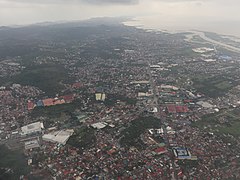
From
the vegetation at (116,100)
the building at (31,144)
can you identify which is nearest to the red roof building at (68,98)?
the vegetation at (116,100)

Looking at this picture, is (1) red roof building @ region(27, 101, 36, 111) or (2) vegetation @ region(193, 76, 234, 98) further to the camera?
(2) vegetation @ region(193, 76, 234, 98)

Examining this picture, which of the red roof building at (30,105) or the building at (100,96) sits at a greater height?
the building at (100,96)

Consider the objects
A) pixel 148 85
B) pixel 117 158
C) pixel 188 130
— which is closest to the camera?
pixel 117 158

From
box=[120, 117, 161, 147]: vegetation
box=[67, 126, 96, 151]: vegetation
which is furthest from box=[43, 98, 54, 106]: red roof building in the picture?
box=[120, 117, 161, 147]: vegetation

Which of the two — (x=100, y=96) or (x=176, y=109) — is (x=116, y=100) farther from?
(x=176, y=109)

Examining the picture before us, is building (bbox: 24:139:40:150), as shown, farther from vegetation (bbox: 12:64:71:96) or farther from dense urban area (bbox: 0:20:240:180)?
vegetation (bbox: 12:64:71:96)

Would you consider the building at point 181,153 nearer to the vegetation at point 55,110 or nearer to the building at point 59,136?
the building at point 59,136

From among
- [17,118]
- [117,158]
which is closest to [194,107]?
[117,158]

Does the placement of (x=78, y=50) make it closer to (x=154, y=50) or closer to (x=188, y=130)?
(x=154, y=50)
